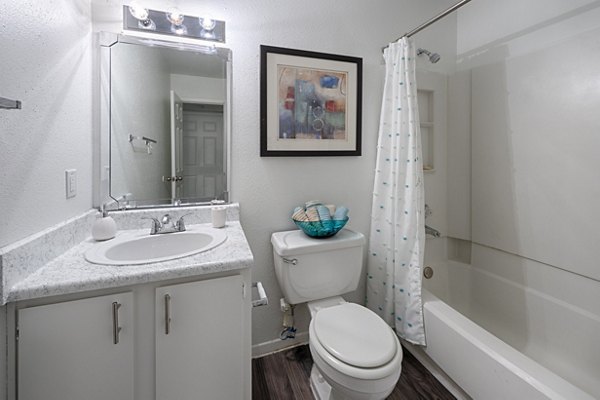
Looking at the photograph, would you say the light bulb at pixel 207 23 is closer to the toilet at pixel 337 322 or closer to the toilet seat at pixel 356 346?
the toilet at pixel 337 322

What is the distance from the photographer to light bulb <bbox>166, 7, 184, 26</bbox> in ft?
4.58

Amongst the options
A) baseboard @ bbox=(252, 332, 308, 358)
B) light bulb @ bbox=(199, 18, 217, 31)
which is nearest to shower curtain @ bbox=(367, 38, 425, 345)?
baseboard @ bbox=(252, 332, 308, 358)

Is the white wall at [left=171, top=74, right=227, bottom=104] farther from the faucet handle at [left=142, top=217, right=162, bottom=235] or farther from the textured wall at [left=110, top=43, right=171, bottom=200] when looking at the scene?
the faucet handle at [left=142, top=217, right=162, bottom=235]

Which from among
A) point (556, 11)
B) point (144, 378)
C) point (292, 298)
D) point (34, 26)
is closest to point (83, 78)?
point (34, 26)

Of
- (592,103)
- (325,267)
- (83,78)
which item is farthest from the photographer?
(325,267)

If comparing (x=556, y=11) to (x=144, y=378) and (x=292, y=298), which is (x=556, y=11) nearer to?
(x=292, y=298)

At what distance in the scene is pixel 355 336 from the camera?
1.16 m

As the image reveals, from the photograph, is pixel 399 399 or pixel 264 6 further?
pixel 264 6

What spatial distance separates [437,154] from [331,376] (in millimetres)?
1742

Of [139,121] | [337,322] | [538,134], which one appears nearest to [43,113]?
[139,121]

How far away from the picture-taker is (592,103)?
1.38 m

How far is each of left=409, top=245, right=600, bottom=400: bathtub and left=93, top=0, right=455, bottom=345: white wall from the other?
640 millimetres

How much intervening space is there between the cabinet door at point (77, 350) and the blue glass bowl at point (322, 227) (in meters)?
0.88

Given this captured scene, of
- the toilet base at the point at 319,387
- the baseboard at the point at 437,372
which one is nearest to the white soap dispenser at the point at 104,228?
the toilet base at the point at 319,387
